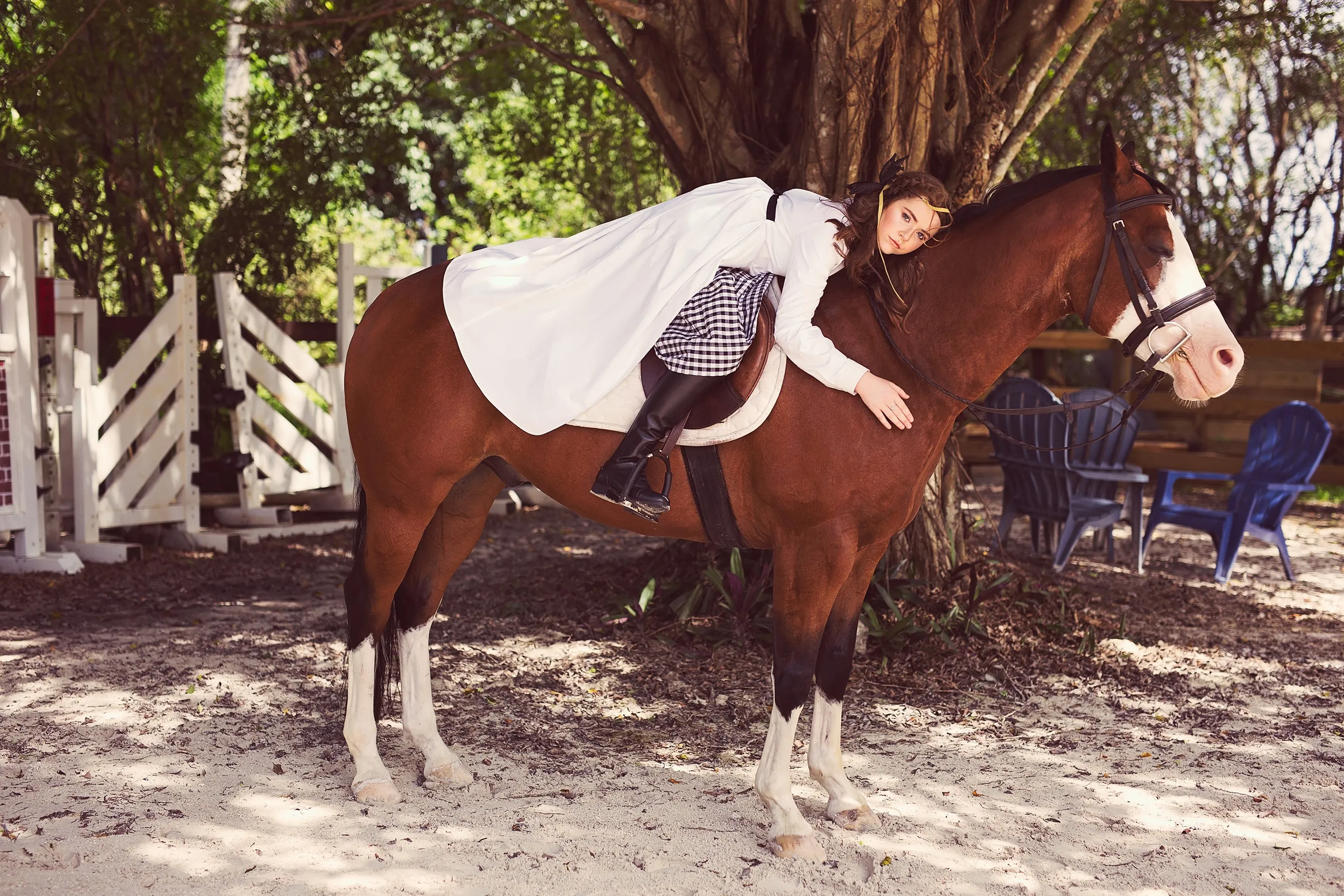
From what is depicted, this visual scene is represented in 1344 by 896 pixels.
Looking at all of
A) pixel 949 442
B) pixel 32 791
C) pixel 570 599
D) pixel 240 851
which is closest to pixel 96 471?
pixel 570 599

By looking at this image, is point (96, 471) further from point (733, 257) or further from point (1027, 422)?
point (1027, 422)

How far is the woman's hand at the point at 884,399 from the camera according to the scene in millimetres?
3062

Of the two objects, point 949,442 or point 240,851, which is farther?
point 949,442

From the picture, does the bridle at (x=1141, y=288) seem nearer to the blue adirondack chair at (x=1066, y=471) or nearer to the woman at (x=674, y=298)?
the woman at (x=674, y=298)

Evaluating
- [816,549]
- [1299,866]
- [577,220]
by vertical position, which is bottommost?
[1299,866]

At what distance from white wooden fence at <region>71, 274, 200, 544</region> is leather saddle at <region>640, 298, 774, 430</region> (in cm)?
532

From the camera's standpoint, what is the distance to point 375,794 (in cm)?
353

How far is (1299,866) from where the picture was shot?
10.5ft

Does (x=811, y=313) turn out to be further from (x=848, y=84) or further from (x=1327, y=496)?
(x=1327, y=496)

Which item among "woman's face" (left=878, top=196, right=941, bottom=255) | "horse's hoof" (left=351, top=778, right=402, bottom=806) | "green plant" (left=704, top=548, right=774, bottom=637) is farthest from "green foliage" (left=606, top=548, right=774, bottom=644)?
"woman's face" (left=878, top=196, right=941, bottom=255)

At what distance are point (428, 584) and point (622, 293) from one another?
1339 mm

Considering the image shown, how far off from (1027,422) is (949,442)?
2399mm

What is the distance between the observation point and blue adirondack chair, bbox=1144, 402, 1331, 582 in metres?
7.05

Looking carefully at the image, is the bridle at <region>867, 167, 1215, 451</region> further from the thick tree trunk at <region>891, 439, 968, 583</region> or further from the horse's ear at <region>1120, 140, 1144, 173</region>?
the thick tree trunk at <region>891, 439, 968, 583</region>
